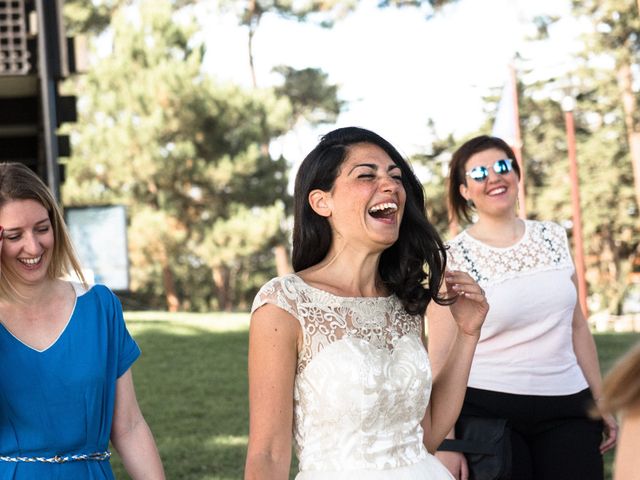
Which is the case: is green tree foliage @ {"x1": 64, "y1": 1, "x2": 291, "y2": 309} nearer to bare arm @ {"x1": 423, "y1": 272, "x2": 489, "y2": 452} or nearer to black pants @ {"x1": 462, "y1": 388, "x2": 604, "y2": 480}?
black pants @ {"x1": 462, "y1": 388, "x2": 604, "y2": 480}

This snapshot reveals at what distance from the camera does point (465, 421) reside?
179 inches

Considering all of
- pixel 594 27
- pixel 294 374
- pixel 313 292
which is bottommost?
pixel 294 374

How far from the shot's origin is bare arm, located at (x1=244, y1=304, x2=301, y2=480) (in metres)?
2.97

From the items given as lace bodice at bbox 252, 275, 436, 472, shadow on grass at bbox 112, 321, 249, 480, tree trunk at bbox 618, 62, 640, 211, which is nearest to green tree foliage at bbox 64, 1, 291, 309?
tree trunk at bbox 618, 62, 640, 211

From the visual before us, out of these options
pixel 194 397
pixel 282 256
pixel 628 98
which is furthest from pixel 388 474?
pixel 628 98

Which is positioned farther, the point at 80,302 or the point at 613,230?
the point at 613,230

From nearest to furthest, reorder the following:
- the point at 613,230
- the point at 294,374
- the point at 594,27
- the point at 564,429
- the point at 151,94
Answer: the point at 294,374 < the point at 564,429 < the point at 151,94 < the point at 594,27 < the point at 613,230

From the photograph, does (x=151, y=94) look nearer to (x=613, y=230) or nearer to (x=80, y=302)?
(x=613, y=230)

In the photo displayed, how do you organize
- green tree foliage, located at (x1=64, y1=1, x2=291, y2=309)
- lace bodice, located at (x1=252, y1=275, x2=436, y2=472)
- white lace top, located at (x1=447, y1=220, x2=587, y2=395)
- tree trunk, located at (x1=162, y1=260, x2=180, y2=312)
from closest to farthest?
lace bodice, located at (x1=252, y1=275, x2=436, y2=472)
white lace top, located at (x1=447, y1=220, x2=587, y2=395)
green tree foliage, located at (x1=64, y1=1, x2=291, y2=309)
tree trunk, located at (x1=162, y1=260, x2=180, y2=312)

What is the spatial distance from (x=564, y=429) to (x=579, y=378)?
0.27m

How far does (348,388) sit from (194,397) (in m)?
8.71

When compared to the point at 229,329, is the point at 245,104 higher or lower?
higher

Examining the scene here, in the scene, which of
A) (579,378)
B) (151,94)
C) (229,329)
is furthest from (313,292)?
(151,94)

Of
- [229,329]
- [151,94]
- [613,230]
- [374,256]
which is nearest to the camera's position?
[374,256]
